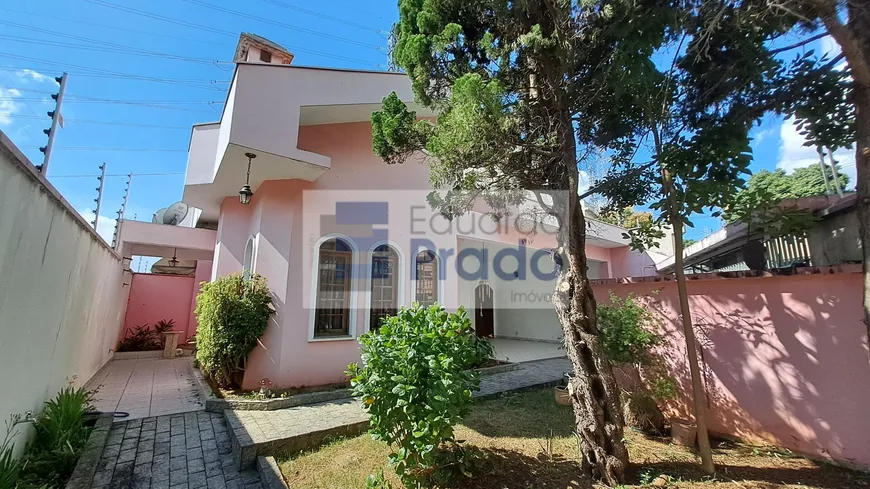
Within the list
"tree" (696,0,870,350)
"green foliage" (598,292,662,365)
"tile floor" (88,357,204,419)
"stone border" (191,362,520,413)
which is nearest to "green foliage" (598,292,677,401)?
"green foliage" (598,292,662,365)

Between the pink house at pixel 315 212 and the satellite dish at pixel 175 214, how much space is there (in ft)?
17.2

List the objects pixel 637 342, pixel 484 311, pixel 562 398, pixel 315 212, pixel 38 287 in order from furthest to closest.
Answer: pixel 484 311
pixel 315 212
pixel 562 398
pixel 637 342
pixel 38 287

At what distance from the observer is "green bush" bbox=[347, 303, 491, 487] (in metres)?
3.89

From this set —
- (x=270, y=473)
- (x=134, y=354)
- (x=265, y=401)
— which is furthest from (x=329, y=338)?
(x=134, y=354)

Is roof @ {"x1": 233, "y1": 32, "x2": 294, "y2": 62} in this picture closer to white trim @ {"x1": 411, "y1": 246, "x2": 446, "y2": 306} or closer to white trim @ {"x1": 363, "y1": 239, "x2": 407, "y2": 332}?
white trim @ {"x1": 363, "y1": 239, "x2": 407, "y2": 332}

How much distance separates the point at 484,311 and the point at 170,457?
47.9ft

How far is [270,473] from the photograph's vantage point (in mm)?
4688

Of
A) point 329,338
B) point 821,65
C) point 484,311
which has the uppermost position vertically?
point 821,65

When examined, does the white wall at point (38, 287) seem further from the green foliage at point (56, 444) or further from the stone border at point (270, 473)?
the stone border at point (270, 473)

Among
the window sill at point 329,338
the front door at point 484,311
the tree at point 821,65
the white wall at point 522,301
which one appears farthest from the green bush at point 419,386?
the front door at point 484,311

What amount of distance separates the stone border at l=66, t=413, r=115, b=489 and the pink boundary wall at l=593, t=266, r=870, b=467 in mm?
8877

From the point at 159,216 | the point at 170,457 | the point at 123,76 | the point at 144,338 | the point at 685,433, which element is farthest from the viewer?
the point at 159,216

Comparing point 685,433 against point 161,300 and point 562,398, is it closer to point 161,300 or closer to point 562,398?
point 562,398

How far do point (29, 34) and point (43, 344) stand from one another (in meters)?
10.5
